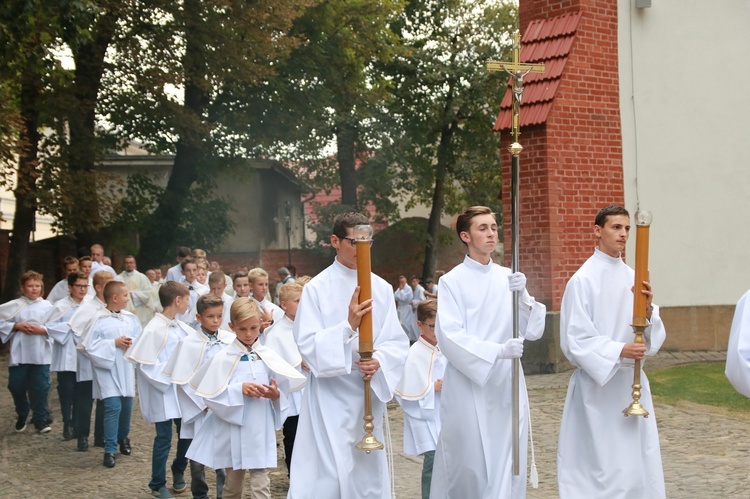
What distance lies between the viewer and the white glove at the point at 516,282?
19.4ft

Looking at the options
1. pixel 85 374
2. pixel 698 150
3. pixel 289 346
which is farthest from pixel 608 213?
pixel 698 150

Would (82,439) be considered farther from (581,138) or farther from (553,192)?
(581,138)

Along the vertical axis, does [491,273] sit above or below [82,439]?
above

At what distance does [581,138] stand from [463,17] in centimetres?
2313

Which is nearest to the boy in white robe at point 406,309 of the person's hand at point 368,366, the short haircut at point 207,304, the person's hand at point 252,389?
the short haircut at point 207,304

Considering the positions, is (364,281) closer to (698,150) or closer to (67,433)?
(67,433)

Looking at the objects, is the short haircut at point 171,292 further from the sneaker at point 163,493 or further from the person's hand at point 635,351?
the person's hand at point 635,351

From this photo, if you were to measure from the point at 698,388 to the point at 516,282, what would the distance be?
22.9 ft

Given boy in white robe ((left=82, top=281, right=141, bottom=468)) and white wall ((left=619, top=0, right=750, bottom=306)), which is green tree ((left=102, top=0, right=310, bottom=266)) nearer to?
white wall ((left=619, top=0, right=750, bottom=306))

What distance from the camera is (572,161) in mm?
13883

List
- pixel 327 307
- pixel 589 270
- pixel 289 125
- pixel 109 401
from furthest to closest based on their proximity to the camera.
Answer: pixel 289 125 < pixel 109 401 < pixel 589 270 < pixel 327 307

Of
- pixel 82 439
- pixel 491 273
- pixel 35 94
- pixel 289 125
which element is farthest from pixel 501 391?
pixel 289 125

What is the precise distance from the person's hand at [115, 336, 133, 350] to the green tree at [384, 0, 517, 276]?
2518cm

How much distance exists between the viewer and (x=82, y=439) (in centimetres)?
1060
